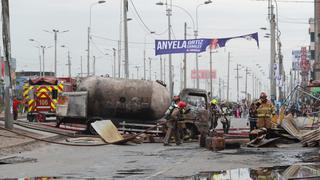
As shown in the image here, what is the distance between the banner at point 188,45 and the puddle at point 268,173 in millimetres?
28674

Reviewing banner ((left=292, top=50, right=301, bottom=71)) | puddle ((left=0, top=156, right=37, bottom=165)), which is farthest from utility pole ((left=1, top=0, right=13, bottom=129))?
banner ((left=292, top=50, right=301, bottom=71))

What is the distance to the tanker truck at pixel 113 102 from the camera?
1043 inches

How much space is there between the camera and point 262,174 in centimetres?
1221

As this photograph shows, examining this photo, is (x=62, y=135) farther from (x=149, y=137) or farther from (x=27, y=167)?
(x=27, y=167)

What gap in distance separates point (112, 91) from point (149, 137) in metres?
3.70

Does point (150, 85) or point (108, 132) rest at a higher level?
point (150, 85)

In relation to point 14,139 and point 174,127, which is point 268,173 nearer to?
point 174,127

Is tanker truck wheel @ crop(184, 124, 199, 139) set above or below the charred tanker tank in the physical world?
below

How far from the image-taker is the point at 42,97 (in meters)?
38.2

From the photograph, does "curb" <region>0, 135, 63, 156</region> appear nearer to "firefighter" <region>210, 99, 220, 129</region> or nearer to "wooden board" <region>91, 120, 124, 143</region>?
"wooden board" <region>91, 120, 124, 143</region>

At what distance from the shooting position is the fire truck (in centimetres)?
3806

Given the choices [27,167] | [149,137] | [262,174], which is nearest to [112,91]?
[149,137]

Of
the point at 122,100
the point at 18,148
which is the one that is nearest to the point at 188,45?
the point at 122,100

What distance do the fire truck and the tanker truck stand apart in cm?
1139
